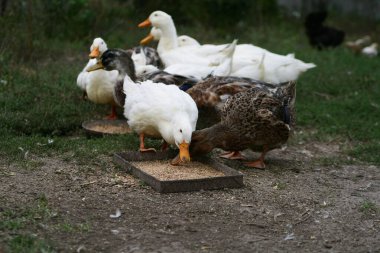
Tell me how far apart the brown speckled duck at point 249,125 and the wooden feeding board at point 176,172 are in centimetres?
20

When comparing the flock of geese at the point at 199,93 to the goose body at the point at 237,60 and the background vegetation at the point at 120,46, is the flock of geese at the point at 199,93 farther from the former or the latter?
the background vegetation at the point at 120,46

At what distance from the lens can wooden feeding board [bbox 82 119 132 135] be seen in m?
8.04

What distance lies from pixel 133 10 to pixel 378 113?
6.28 metres

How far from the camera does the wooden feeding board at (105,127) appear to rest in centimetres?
804

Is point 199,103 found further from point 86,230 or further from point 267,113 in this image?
point 86,230

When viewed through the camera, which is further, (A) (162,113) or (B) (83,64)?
(B) (83,64)

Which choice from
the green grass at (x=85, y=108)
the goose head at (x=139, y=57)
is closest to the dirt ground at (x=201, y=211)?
the green grass at (x=85, y=108)

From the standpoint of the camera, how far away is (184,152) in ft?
21.0

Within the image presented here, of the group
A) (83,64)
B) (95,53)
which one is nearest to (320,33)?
(83,64)

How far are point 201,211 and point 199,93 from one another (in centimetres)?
247

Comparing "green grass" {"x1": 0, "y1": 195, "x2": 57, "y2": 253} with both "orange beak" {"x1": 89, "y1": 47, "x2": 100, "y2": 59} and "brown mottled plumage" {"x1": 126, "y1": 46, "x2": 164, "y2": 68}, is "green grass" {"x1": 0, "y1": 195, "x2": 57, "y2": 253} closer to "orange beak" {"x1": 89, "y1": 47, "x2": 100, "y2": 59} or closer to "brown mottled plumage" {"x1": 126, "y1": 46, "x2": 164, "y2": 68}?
"orange beak" {"x1": 89, "y1": 47, "x2": 100, "y2": 59}

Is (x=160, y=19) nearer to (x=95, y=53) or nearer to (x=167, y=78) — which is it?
(x=95, y=53)

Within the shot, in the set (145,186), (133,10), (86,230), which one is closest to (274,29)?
(133,10)

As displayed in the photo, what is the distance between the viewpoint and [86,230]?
5062 mm
